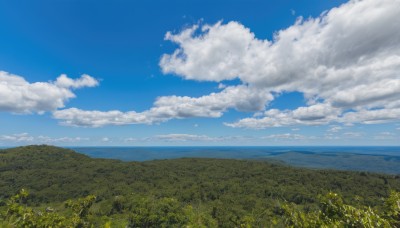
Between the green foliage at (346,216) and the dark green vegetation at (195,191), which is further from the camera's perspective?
the dark green vegetation at (195,191)

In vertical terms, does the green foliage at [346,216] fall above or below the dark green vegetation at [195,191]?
above

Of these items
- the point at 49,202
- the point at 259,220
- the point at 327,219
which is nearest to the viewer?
the point at 327,219

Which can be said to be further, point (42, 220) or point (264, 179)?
point (264, 179)

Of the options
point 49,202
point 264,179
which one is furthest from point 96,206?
point 264,179

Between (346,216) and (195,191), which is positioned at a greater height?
(346,216)

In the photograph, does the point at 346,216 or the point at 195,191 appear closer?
the point at 346,216

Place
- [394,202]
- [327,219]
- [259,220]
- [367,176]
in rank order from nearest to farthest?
1. [394,202]
2. [327,219]
3. [259,220]
4. [367,176]

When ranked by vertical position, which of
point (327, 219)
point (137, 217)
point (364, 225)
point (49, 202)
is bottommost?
point (49, 202)

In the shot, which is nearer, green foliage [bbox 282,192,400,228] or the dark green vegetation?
green foliage [bbox 282,192,400,228]

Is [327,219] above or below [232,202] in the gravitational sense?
above

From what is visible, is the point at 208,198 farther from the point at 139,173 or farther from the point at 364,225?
the point at 364,225

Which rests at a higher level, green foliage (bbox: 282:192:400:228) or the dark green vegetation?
green foliage (bbox: 282:192:400:228)
